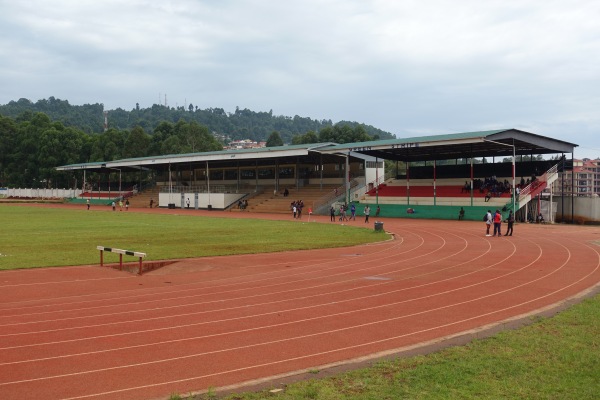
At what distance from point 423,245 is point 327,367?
17.7 meters

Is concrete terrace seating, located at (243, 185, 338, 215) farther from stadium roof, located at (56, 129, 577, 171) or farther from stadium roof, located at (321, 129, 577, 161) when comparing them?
stadium roof, located at (321, 129, 577, 161)

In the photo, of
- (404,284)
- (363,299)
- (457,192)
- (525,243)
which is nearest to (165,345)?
(363,299)

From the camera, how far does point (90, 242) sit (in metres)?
24.3

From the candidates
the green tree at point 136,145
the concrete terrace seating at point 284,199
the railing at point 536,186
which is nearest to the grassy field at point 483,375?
the railing at point 536,186

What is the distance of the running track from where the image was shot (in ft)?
22.9

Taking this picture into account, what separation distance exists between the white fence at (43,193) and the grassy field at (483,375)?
92421 mm

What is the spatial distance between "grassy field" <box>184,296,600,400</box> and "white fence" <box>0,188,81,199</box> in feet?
303

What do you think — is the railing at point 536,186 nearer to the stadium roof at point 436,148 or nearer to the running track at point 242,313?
the stadium roof at point 436,148

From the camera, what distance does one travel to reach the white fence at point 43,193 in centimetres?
9212

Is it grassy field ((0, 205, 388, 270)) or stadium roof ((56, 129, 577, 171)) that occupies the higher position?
stadium roof ((56, 129, 577, 171))

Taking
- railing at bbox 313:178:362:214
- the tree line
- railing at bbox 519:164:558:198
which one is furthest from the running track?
the tree line

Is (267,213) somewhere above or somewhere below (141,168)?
below

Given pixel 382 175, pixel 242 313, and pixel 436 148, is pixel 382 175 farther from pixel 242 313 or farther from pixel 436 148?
pixel 242 313

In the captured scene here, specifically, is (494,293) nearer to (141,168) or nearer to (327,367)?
(327,367)
